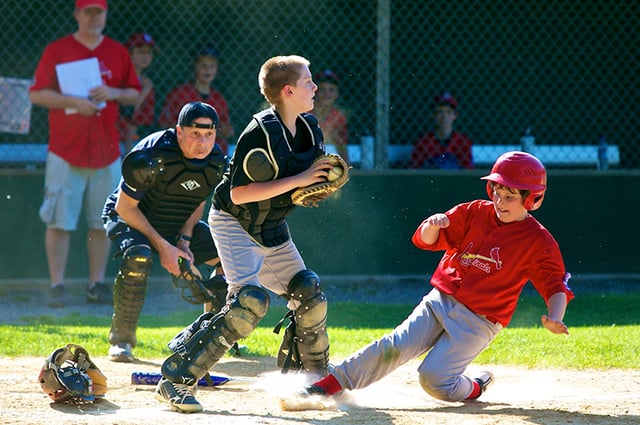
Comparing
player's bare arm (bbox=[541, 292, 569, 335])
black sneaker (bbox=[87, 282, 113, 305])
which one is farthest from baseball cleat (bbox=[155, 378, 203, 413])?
black sneaker (bbox=[87, 282, 113, 305])

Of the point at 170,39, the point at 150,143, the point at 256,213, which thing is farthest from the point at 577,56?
the point at 256,213

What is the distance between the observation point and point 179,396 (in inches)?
173

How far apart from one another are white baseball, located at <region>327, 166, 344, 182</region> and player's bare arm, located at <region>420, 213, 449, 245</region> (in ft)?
1.62

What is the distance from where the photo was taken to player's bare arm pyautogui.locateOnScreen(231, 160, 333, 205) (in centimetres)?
439

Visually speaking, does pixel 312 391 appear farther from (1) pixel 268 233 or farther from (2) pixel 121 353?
(2) pixel 121 353

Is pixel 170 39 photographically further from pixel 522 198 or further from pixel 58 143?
pixel 522 198

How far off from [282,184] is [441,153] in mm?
4813

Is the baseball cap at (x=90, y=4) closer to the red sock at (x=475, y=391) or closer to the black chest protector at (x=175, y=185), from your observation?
the black chest protector at (x=175, y=185)

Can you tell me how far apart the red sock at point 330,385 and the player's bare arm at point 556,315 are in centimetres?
100

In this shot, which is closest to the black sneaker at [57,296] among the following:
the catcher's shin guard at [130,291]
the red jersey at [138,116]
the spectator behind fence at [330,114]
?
the red jersey at [138,116]

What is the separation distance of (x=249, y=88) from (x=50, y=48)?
226 centimetres

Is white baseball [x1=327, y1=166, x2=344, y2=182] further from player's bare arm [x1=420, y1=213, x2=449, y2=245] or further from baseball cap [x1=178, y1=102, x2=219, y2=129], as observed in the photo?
baseball cap [x1=178, y1=102, x2=219, y2=129]

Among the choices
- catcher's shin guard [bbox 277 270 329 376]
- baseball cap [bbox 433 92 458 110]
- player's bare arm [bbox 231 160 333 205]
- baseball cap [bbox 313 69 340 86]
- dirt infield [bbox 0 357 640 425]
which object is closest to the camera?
dirt infield [bbox 0 357 640 425]

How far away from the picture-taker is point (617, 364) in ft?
19.0
